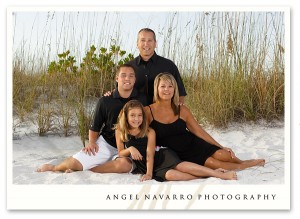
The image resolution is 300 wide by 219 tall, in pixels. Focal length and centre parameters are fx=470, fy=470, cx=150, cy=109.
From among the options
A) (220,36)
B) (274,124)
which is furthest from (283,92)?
(220,36)

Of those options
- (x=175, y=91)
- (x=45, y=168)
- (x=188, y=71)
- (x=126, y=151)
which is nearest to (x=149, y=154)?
(x=126, y=151)

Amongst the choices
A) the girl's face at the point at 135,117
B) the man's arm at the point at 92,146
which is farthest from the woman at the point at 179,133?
the man's arm at the point at 92,146

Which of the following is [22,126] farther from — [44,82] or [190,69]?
[190,69]

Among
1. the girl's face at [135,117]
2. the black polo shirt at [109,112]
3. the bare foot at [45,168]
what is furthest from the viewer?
the bare foot at [45,168]

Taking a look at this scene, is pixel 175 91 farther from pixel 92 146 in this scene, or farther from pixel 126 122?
pixel 92 146

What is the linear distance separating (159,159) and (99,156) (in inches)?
20.0

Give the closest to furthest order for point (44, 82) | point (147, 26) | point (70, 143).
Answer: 1. point (147, 26)
2. point (70, 143)
3. point (44, 82)

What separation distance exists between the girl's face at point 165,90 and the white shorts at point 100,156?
597 millimetres

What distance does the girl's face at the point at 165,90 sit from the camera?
11.7 feet

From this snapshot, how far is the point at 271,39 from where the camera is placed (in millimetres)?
4441

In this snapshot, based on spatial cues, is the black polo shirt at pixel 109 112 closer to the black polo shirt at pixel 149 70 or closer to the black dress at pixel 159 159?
the black polo shirt at pixel 149 70

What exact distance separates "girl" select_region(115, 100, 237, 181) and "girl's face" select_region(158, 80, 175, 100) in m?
0.19

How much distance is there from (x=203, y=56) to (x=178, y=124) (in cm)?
130
